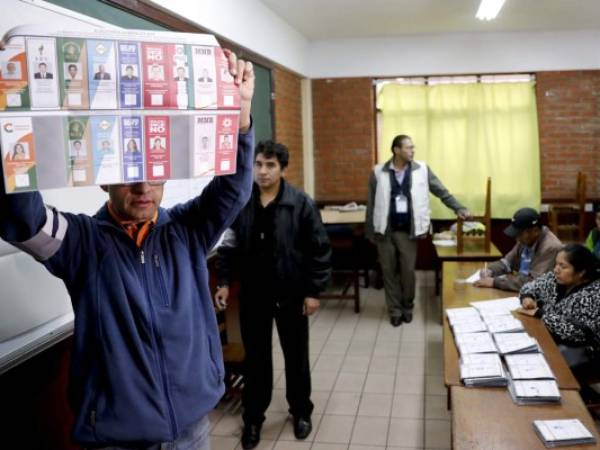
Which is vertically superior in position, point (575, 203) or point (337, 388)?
point (575, 203)

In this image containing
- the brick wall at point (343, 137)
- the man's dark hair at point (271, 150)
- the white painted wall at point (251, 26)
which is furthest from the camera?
the brick wall at point (343, 137)

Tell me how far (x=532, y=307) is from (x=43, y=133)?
2662 millimetres

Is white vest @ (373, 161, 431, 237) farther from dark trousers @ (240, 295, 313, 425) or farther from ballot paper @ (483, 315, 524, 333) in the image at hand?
dark trousers @ (240, 295, 313, 425)

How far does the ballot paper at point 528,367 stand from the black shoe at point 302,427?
3.99 ft

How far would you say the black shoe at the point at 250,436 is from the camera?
314 centimetres

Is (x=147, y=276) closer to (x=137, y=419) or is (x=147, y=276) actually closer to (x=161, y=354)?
(x=161, y=354)

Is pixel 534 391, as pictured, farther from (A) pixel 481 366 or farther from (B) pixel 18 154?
(B) pixel 18 154

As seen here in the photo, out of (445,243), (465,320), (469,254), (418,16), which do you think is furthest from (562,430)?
(418,16)

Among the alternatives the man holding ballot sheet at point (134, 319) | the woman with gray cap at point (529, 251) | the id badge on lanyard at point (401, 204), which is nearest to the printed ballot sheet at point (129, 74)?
the man holding ballot sheet at point (134, 319)

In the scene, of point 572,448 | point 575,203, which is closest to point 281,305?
point 572,448

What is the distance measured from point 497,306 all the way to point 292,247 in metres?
1.18

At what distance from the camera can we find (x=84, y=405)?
149 centimetres

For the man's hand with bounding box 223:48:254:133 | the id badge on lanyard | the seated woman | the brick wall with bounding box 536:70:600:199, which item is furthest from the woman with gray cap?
the brick wall with bounding box 536:70:600:199

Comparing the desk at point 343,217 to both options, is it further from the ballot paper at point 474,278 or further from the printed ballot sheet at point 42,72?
the printed ballot sheet at point 42,72
